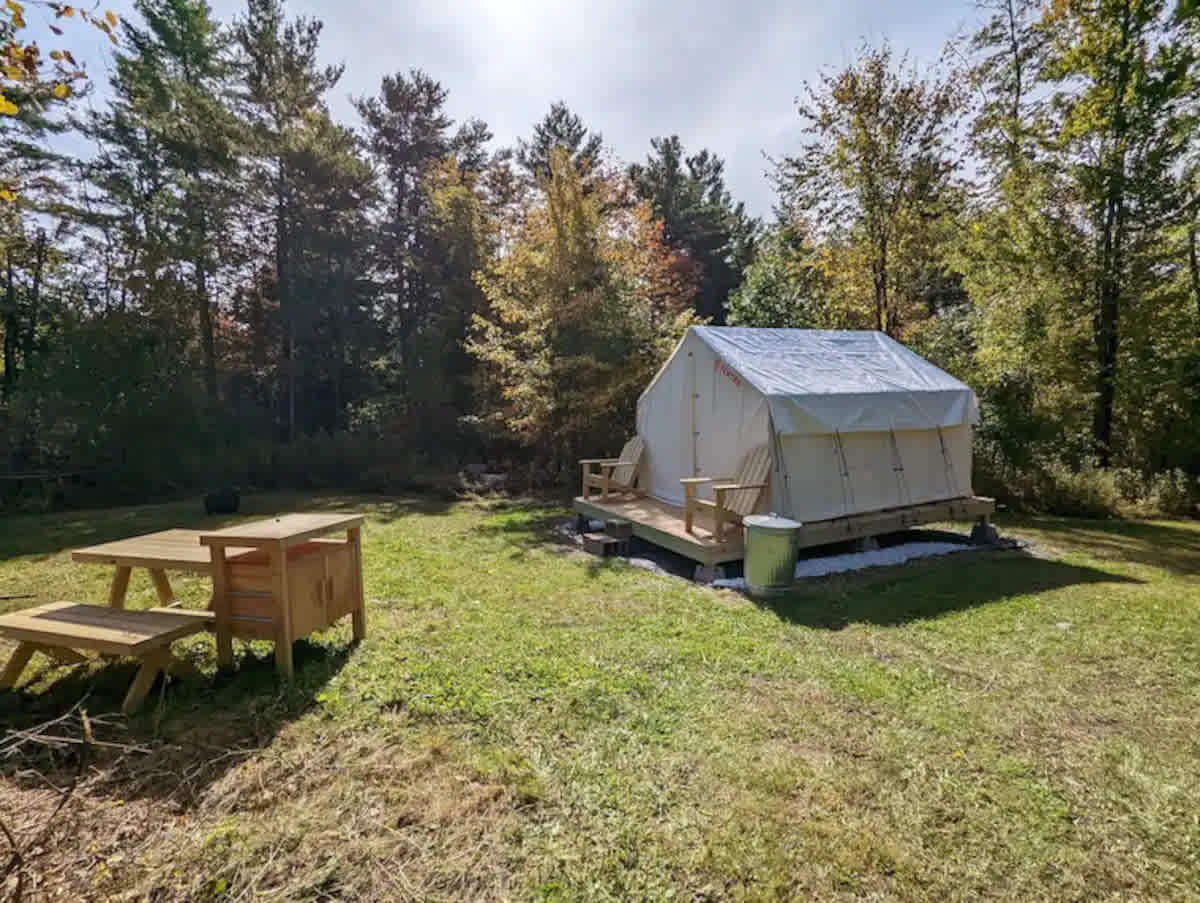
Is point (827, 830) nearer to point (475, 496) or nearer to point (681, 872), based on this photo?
point (681, 872)

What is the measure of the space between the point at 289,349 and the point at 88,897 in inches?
779

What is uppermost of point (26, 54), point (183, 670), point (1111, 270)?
point (1111, 270)

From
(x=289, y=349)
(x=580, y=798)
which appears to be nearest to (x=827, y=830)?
(x=580, y=798)

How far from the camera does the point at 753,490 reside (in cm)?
729

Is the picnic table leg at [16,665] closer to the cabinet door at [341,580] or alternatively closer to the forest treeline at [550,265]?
the cabinet door at [341,580]

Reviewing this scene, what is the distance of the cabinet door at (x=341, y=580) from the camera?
399 cm

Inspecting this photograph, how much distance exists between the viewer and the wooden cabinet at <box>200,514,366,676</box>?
3529mm

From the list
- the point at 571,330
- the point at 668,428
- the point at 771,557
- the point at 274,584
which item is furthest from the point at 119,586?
the point at 571,330

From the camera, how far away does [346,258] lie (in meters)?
19.6

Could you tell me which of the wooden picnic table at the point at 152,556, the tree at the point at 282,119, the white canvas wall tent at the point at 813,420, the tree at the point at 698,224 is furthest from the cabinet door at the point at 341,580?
the tree at the point at 698,224

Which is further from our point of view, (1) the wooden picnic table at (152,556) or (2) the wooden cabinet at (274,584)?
(1) the wooden picnic table at (152,556)

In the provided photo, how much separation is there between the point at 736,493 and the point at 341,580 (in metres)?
4.78

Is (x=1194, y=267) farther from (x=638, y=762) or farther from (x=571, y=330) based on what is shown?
(x=638, y=762)

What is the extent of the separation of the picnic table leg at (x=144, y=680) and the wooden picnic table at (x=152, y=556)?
0.50m
